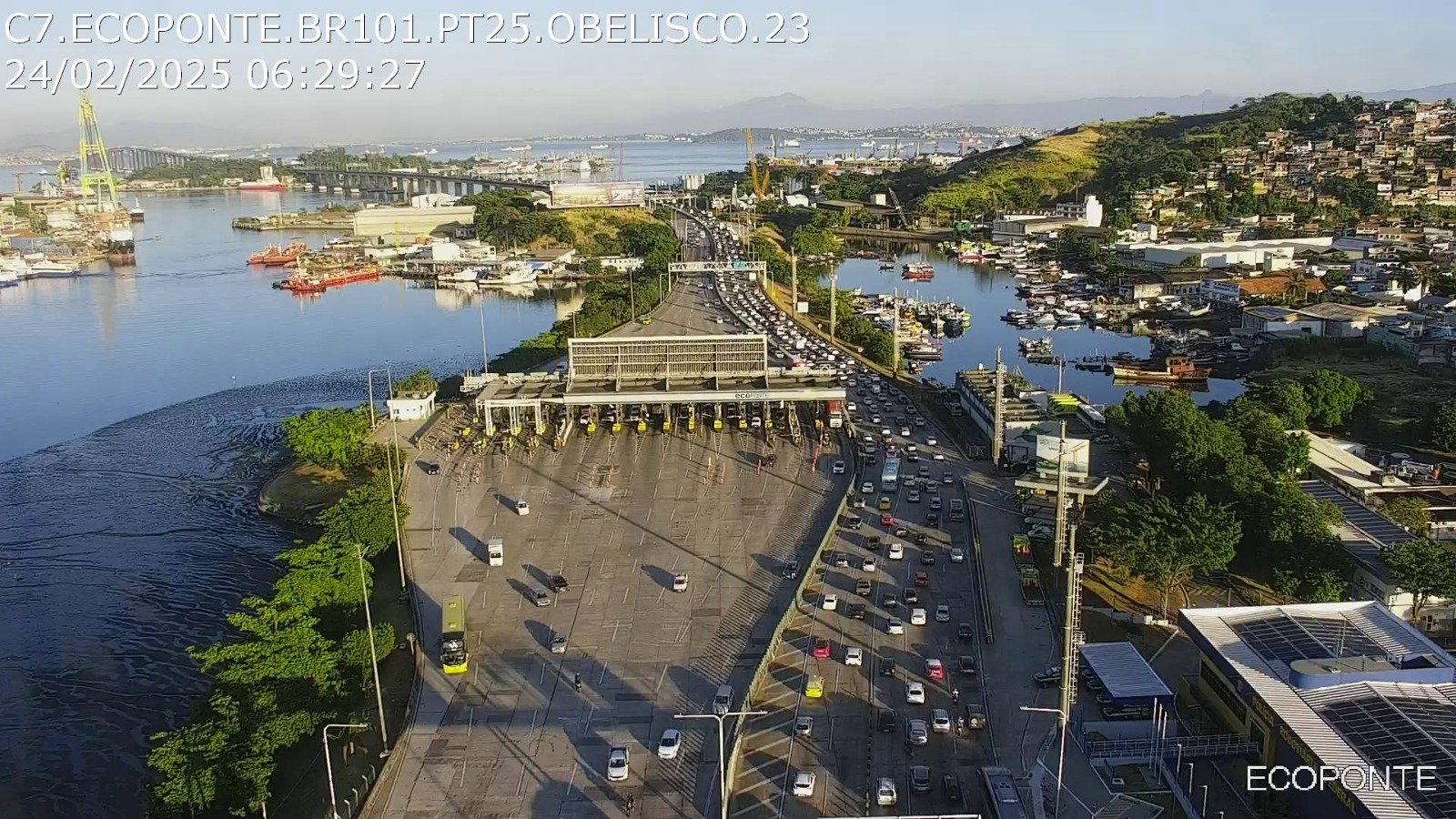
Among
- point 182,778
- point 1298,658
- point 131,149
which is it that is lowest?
point 182,778

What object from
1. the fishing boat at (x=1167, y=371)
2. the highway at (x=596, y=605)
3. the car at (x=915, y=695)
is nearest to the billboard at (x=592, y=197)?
the fishing boat at (x=1167, y=371)

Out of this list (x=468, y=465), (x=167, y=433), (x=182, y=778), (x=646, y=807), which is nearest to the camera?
(x=646, y=807)

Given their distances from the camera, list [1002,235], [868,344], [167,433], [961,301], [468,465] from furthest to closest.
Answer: [1002,235] → [961,301] → [868,344] → [167,433] → [468,465]

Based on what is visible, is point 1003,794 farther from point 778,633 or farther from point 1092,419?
point 1092,419

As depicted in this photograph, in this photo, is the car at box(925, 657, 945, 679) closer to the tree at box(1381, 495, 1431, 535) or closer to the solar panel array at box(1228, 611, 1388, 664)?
the solar panel array at box(1228, 611, 1388, 664)

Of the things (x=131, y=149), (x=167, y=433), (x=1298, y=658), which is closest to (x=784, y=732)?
(x=1298, y=658)

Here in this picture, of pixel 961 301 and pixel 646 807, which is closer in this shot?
pixel 646 807

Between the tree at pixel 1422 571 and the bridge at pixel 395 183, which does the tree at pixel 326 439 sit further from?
the bridge at pixel 395 183

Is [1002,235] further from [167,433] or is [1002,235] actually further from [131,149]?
[131,149]
